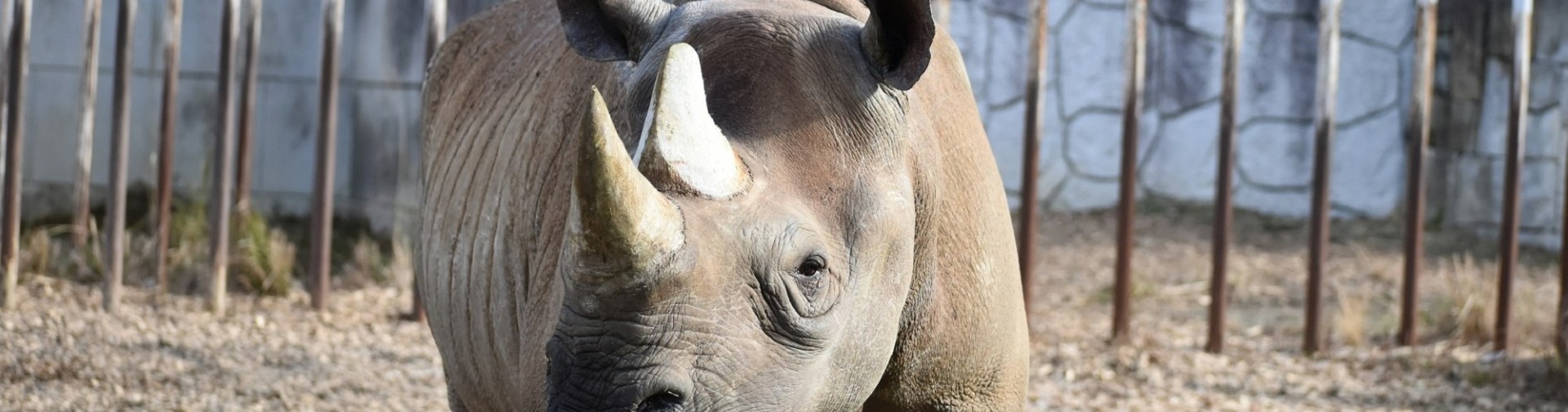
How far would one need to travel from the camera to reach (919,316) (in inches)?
126

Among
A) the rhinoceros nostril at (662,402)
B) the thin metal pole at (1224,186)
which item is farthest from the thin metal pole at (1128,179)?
the rhinoceros nostril at (662,402)

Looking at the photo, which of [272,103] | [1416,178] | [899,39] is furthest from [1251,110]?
[899,39]

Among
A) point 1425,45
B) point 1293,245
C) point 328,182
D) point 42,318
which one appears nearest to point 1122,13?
point 1293,245

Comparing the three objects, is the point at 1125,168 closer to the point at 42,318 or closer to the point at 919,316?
the point at 919,316

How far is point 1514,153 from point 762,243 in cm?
512

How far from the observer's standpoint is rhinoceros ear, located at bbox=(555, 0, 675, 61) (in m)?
3.13

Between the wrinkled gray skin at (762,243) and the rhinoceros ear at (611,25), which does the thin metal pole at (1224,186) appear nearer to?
the wrinkled gray skin at (762,243)

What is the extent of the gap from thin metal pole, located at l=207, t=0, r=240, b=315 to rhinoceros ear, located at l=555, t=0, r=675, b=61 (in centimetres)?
433

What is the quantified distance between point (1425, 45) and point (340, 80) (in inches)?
218

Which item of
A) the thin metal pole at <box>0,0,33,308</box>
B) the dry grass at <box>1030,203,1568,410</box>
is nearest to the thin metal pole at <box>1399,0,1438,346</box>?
the dry grass at <box>1030,203,1568,410</box>

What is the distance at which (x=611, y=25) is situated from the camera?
318 cm

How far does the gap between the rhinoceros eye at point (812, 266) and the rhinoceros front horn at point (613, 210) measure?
0.92 feet

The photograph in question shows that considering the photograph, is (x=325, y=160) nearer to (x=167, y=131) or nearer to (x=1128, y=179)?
(x=167, y=131)

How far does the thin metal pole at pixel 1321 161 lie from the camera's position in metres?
6.77
